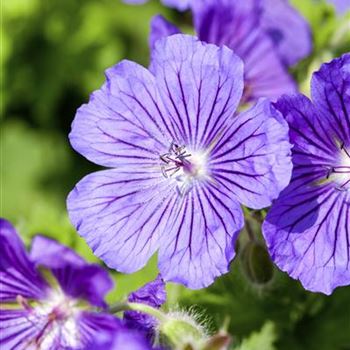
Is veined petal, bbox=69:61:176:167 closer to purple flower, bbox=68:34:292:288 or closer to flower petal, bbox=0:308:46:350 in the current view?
purple flower, bbox=68:34:292:288

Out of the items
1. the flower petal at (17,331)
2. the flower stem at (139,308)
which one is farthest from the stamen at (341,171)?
the flower petal at (17,331)

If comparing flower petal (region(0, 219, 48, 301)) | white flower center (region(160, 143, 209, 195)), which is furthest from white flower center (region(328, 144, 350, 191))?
flower petal (region(0, 219, 48, 301))

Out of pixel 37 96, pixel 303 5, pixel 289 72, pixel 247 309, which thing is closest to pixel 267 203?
pixel 247 309

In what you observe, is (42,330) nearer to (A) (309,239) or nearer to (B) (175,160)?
(B) (175,160)

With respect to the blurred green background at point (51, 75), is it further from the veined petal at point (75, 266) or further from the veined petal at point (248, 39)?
the veined petal at point (75, 266)

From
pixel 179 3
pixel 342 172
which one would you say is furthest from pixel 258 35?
pixel 342 172

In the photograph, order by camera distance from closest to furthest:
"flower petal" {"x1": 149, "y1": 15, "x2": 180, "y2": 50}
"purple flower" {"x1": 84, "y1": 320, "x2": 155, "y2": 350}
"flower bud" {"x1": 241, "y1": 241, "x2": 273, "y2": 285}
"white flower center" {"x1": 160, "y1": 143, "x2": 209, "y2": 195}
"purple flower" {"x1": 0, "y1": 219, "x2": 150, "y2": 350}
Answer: "purple flower" {"x1": 84, "y1": 320, "x2": 155, "y2": 350} → "purple flower" {"x1": 0, "y1": 219, "x2": 150, "y2": 350} → "white flower center" {"x1": 160, "y1": 143, "x2": 209, "y2": 195} → "flower bud" {"x1": 241, "y1": 241, "x2": 273, "y2": 285} → "flower petal" {"x1": 149, "y1": 15, "x2": 180, "y2": 50}

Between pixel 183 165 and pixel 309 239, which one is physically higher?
pixel 183 165
